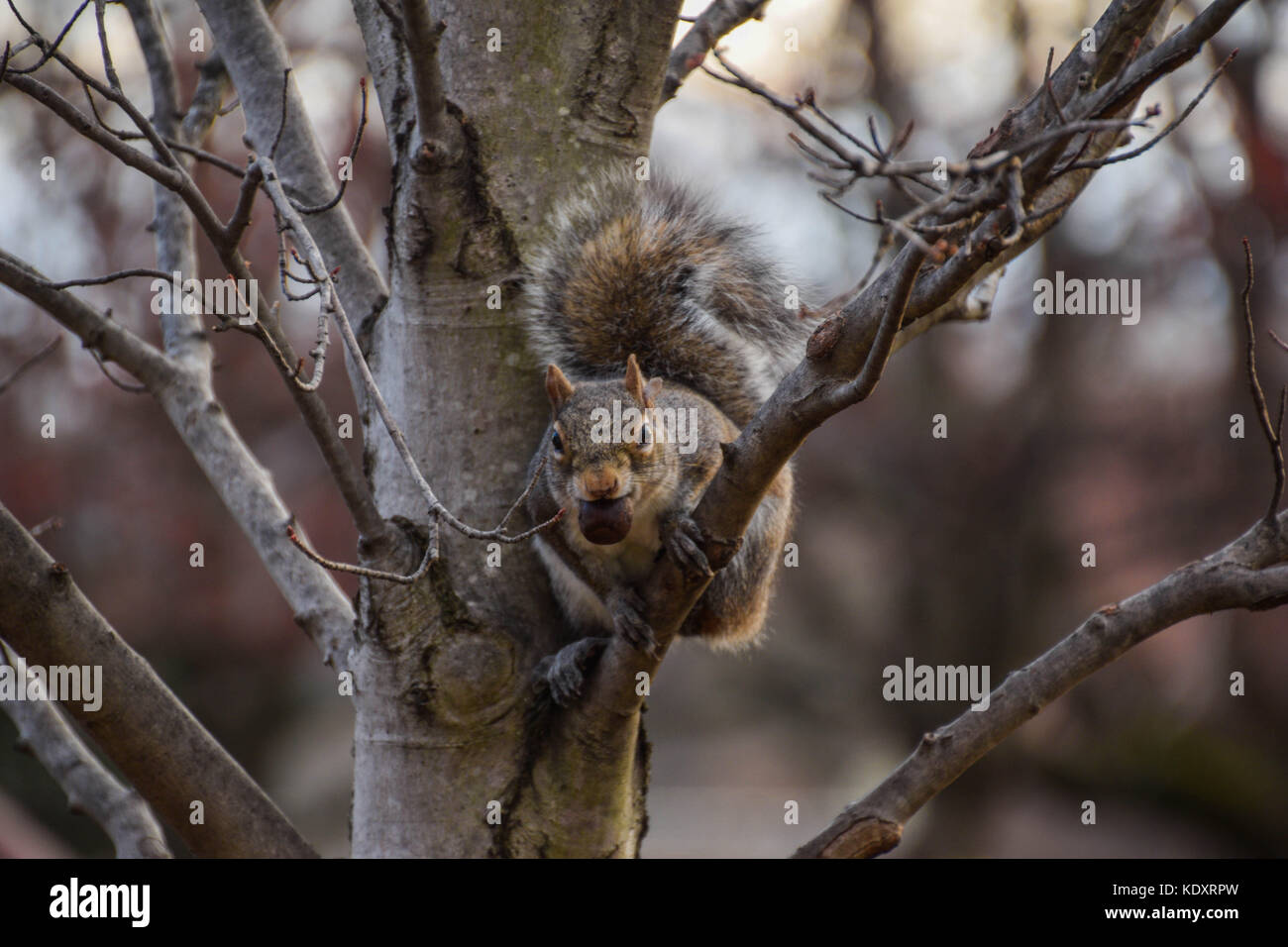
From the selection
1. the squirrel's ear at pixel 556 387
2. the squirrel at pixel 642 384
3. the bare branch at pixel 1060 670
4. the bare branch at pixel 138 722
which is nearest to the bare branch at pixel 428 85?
the squirrel at pixel 642 384

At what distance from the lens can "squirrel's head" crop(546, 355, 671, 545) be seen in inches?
75.6

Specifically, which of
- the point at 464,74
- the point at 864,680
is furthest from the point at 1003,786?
the point at 464,74

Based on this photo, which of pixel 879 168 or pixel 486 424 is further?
pixel 486 424

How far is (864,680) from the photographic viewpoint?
7.70 m

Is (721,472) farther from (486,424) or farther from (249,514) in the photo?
(249,514)

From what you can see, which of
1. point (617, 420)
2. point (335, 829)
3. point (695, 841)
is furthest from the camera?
point (695, 841)

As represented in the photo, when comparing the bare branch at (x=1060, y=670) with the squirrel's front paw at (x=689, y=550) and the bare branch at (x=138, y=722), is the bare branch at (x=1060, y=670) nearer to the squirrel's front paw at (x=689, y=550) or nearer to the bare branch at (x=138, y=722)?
the squirrel's front paw at (x=689, y=550)

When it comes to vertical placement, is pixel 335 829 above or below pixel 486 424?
below

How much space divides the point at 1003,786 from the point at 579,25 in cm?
658

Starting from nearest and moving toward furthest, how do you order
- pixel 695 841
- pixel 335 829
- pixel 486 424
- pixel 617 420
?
pixel 486 424 < pixel 617 420 < pixel 335 829 < pixel 695 841

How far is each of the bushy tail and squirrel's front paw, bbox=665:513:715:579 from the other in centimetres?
61

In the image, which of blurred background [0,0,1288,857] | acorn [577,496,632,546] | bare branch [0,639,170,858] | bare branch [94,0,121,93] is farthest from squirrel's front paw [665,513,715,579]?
blurred background [0,0,1288,857]

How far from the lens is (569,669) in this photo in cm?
185
